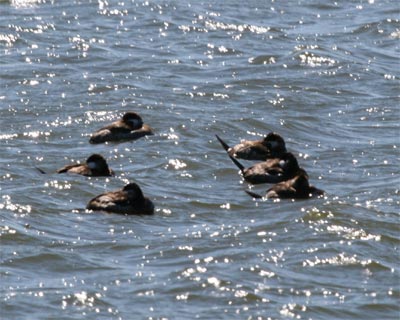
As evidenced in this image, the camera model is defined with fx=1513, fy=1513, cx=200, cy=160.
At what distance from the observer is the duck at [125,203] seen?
58.4ft

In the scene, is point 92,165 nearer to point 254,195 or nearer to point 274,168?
point 254,195

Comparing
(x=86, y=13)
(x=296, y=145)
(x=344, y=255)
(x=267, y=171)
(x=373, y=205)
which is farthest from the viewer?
(x=86, y=13)

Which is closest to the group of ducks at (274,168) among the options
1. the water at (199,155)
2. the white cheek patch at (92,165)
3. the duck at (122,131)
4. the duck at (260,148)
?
the duck at (260,148)

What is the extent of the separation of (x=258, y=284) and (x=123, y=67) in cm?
1271

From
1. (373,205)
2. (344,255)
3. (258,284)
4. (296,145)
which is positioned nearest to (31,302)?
(258,284)

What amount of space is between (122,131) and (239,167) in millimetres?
2332

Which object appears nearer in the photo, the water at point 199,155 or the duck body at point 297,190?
the water at point 199,155

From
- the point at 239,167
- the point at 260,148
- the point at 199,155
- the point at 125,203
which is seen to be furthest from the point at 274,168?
the point at 125,203

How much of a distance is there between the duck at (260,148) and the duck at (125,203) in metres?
3.51

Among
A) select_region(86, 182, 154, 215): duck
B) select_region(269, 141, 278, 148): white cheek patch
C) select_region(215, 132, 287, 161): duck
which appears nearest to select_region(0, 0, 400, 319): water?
select_region(86, 182, 154, 215): duck

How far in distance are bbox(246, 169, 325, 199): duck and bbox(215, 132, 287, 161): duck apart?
2022 mm

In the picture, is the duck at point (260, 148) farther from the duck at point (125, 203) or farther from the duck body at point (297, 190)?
the duck at point (125, 203)

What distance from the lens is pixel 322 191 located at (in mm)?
19047

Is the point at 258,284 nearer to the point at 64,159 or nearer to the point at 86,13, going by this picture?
the point at 64,159
